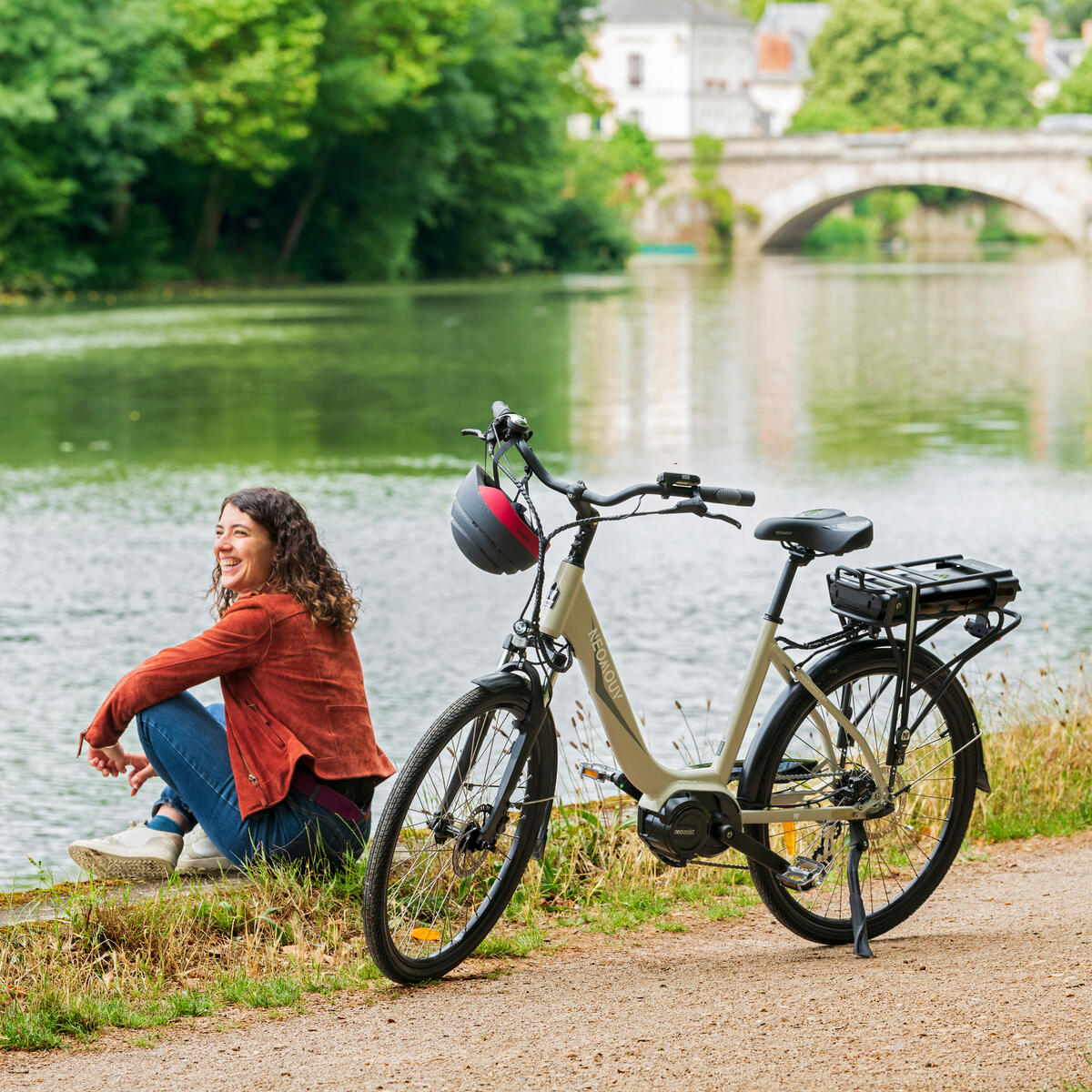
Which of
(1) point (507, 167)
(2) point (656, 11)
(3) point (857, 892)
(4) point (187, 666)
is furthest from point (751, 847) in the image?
(2) point (656, 11)

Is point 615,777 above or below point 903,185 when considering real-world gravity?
below

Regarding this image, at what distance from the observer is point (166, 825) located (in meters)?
4.75

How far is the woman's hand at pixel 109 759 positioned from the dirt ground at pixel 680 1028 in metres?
0.80

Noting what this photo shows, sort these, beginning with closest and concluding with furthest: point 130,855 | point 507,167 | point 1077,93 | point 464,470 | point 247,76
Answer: point 130,855
point 464,470
point 247,76
point 507,167
point 1077,93

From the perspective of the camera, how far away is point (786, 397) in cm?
Answer: 1859

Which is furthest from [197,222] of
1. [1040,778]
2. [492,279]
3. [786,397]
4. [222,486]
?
[1040,778]

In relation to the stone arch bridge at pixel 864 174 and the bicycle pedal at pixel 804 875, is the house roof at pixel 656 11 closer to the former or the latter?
the stone arch bridge at pixel 864 174

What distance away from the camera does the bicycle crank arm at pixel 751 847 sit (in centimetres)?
412

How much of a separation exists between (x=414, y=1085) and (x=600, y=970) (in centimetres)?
90

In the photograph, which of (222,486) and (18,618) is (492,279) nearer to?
(222,486)

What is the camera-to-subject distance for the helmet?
3848 millimetres

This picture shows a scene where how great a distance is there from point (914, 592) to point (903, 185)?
80734 mm

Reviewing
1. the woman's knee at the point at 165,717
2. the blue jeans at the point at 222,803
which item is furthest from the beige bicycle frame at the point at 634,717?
the woman's knee at the point at 165,717

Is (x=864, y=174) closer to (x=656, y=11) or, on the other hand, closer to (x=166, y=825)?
(x=656, y=11)
